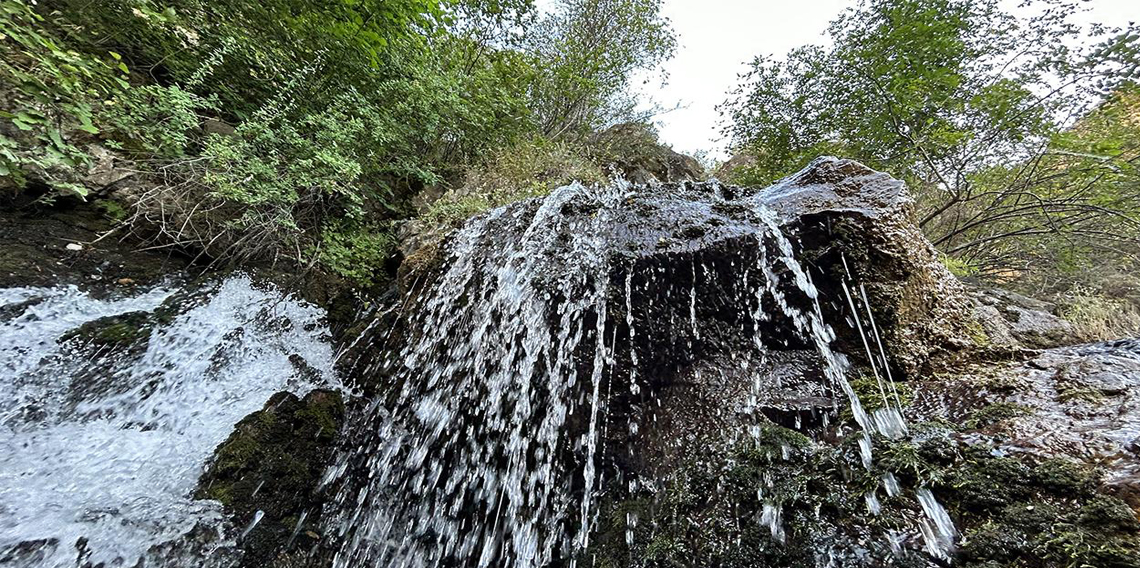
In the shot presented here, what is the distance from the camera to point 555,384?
2426mm

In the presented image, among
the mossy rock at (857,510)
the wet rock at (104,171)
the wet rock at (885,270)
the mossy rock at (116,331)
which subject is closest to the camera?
the mossy rock at (857,510)

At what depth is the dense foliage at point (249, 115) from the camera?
2590 millimetres

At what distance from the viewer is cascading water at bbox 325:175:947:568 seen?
2240mm

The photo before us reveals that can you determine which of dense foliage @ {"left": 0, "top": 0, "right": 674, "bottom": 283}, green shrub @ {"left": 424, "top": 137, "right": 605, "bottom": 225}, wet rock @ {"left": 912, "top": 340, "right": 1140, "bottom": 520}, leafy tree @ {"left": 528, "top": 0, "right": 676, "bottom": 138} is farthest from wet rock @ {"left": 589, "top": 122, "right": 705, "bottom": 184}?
wet rock @ {"left": 912, "top": 340, "right": 1140, "bottom": 520}

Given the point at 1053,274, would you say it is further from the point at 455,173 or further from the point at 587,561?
the point at 455,173

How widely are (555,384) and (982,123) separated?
638 centimetres

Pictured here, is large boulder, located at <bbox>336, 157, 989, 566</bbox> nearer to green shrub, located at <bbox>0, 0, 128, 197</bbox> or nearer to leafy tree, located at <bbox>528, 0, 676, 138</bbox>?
green shrub, located at <bbox>0, 0, 128, 197</bbox>

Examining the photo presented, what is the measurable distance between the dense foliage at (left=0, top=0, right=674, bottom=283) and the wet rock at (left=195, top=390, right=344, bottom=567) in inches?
61.8

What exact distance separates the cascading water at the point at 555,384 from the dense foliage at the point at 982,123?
3.07 m

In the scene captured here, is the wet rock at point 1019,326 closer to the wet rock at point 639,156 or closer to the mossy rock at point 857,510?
the mossy rock at point 857,510

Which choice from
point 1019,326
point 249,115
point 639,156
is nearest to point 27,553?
point 249,115

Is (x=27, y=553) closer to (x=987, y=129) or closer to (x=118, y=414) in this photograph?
(x=118, y=414)

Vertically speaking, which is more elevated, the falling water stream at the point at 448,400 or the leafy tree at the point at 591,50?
the leafy tree at the point at 591,50

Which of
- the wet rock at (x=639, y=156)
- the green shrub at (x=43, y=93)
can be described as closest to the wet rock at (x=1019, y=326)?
the wet rock at (x=639, y=156)
